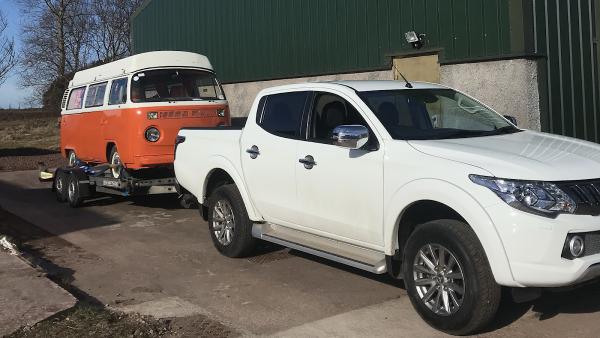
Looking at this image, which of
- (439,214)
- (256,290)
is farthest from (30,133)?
(439,214)

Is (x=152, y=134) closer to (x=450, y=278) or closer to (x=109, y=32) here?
(x=450, y=278)

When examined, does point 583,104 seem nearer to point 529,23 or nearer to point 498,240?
point 529,23

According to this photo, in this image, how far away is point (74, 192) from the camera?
37.8 ft

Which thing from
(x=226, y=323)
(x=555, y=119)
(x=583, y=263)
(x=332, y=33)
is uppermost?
(x=332, y=33)

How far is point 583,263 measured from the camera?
4.29m

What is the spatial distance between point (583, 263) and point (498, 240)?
57 centimetres

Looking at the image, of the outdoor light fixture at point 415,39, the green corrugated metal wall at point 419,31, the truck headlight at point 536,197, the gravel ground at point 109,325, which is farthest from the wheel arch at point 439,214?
the outdoor light fixture at point 415,39

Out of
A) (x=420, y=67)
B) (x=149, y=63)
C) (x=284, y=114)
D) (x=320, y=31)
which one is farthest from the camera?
(x=320, y=31)

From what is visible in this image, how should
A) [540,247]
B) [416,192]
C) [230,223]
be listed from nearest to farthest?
[540,247] → [416,192] → [230,223]

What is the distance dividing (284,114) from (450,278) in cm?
267

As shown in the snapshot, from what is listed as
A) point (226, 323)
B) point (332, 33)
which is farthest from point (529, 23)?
point (226, 323)

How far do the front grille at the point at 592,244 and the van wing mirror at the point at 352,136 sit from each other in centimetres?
187

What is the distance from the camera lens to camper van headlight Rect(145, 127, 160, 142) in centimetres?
1031

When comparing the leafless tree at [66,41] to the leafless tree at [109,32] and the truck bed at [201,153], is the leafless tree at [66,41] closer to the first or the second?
the leafless tree at [109,32]
